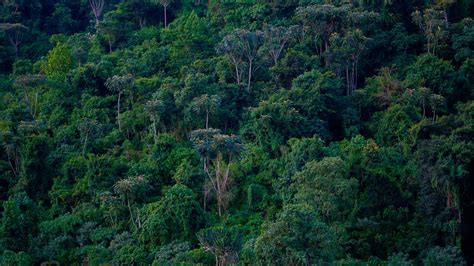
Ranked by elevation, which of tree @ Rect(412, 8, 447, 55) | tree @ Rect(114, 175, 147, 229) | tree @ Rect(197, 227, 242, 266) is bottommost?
tree @ Rect(197, 227, 242, 266)

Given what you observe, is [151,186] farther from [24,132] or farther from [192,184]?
[24,132]

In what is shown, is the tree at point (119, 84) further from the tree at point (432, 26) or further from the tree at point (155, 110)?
the tree at point (432, 26)

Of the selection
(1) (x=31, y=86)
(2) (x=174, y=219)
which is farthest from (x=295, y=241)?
(1) (x=31, y=86)

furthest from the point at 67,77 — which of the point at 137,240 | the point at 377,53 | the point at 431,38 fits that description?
the point at 431,38

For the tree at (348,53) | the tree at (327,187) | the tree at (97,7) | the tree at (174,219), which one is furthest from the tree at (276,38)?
the tree at (97,7)

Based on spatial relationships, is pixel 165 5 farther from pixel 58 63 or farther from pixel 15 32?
pixel 15 32

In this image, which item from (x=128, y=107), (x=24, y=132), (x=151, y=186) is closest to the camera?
(x=151, y=186)

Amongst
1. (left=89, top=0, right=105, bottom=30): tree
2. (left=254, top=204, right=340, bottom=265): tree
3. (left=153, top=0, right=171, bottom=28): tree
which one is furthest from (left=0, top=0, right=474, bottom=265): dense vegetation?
(left=89, top=0, right=105, bottom=30): tree

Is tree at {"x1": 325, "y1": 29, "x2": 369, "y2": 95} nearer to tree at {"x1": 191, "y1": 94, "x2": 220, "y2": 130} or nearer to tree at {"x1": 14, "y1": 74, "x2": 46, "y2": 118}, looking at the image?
tree at {"x1": 191, "y1": 94, "x2": 220, "y2": 130}
